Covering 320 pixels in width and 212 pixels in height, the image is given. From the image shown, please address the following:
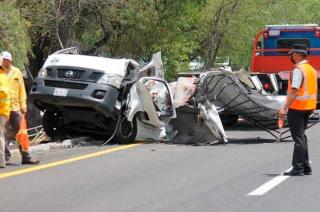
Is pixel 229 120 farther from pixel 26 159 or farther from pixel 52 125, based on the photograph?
pixel 26 159

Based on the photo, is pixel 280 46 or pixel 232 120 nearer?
pixel 232 120

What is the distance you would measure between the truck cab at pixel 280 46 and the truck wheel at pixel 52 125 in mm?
9366

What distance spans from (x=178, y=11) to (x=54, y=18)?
19.3 ft

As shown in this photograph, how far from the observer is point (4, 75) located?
33.4 feet

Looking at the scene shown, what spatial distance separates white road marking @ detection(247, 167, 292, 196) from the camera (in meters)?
8.16

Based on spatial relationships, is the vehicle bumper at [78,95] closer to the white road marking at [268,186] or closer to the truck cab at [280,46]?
the white road marking at [268,186]

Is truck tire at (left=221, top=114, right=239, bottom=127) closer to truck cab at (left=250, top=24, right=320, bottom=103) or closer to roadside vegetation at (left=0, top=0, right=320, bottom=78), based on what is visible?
truck cab at (left=250, top=24, right=320, bottom=103)

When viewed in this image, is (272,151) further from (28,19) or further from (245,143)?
(28,19)

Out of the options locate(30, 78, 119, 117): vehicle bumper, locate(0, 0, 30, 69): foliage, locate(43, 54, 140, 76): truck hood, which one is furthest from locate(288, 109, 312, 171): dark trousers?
locate(0, 0, 30, 69): foliage

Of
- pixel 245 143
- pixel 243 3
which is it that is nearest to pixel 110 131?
pixel 245 143

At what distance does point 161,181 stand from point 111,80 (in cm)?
376

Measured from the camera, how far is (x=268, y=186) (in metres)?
8.60

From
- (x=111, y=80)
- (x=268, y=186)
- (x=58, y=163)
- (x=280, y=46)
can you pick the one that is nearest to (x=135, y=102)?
(x=111, y=80)

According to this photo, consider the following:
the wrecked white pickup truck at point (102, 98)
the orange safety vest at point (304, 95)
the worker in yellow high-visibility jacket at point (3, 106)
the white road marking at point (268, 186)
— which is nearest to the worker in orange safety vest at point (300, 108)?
the orange safety vest at point (304, 95)
